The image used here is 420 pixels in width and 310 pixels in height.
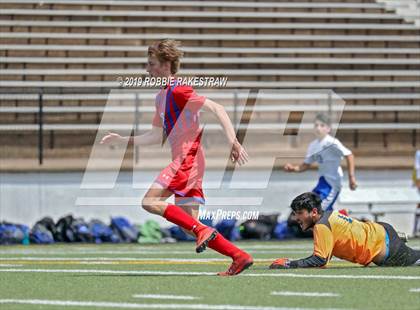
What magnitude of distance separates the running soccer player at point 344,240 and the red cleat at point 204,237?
0.84 m

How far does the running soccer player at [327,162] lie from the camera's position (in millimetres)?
13812

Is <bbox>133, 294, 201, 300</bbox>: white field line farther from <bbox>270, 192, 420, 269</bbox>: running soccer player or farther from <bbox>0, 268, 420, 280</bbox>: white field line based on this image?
<bbox>270, 192, 420, 269</bbox>: running soccer player

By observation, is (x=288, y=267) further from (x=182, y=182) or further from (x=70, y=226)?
(x=70, y=226)

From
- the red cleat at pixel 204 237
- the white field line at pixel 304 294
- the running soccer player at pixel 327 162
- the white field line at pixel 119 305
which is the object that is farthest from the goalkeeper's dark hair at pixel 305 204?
the running soccer player at pixel 327 162

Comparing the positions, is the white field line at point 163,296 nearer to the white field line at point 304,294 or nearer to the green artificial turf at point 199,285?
the green artificial turf at point 199,285

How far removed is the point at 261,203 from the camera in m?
18.7

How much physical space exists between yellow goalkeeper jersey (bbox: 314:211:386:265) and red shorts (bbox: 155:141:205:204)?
0.94 m

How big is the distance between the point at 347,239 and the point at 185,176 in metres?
1.36

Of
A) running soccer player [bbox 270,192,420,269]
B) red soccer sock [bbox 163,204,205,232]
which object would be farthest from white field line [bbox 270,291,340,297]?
running soccer player [bbox 270,192,420,269]

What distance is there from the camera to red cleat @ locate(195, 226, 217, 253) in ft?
27.1

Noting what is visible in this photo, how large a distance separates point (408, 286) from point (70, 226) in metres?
9.62

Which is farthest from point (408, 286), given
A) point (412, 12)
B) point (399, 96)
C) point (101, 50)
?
point (412, 12)

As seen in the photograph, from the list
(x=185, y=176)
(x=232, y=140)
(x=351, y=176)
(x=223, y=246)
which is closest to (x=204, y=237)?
(x=223, y=246)

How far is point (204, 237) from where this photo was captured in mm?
8297
